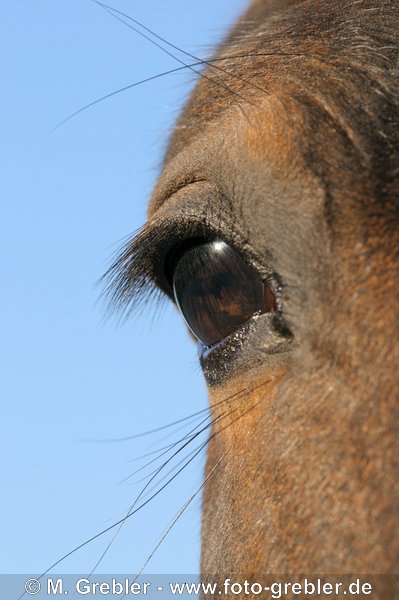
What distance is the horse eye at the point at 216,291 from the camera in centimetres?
293

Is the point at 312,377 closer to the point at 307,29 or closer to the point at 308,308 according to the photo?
the point at 308,308

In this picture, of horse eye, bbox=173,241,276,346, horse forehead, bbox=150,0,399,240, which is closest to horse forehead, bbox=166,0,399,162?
horse forehead, bbox=150,0,399,240

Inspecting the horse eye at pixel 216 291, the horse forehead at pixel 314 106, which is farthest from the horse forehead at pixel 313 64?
the horse eye at pixel 216 291

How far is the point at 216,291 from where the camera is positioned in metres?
3.13

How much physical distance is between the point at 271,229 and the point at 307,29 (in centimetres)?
90

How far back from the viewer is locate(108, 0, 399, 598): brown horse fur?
2.35 m

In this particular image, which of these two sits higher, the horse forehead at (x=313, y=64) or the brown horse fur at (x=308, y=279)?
the horse forehead at (x=313, y=64)

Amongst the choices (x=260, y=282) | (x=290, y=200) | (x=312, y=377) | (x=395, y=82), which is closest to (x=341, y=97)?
(x=395, y=82)

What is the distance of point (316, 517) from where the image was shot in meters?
2.45

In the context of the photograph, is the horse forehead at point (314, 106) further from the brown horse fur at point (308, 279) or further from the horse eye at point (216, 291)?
the horse eye at point (216, 291)

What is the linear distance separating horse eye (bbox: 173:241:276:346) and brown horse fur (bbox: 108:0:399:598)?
74mm

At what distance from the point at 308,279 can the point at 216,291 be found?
0.54 metres

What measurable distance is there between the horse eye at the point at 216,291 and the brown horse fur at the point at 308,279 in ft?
0.24

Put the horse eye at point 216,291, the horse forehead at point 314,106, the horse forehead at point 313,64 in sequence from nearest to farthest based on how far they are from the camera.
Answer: the horse forehead at point 314,106
the horse forehead at point 313,64
the horse eye at point 216,291
